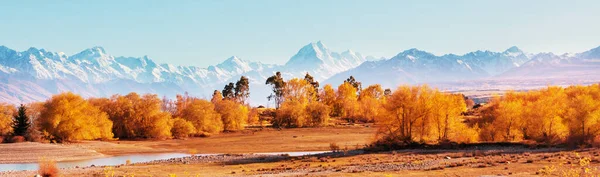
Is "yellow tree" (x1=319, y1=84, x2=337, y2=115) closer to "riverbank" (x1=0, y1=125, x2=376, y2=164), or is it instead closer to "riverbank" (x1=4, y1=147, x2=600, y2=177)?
"riverbank" (x1=0, y1=125, x2=376, y2=164)

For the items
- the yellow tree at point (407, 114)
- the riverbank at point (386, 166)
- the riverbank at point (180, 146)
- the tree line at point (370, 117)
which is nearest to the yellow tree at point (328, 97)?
the tree line at point (370, 117)

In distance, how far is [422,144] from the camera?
206 feet

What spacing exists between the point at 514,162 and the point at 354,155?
67.4 feet

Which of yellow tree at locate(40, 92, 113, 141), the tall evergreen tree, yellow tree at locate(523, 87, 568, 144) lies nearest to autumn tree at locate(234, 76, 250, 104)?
yellow tree at locate(40, 92, 113, 141)

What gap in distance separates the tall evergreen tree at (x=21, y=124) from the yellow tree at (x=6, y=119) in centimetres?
137

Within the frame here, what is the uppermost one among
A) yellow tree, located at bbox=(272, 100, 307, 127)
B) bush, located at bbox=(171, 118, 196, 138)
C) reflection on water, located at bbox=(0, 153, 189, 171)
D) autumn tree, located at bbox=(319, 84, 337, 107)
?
autumn tree, located at bbox=(319, 84, 337, 107)

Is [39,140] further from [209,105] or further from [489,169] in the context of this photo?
[489,169]

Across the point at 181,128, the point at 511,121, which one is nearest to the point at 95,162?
the point at 181,128

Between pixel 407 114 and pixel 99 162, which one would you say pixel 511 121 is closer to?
pixel 407 114

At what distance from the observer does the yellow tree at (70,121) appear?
278 ft

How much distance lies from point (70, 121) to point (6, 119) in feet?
38.1

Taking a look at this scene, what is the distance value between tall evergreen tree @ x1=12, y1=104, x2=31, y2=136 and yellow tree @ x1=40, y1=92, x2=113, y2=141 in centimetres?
282

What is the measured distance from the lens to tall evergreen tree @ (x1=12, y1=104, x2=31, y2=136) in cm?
8162

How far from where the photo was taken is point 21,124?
3250 inches
